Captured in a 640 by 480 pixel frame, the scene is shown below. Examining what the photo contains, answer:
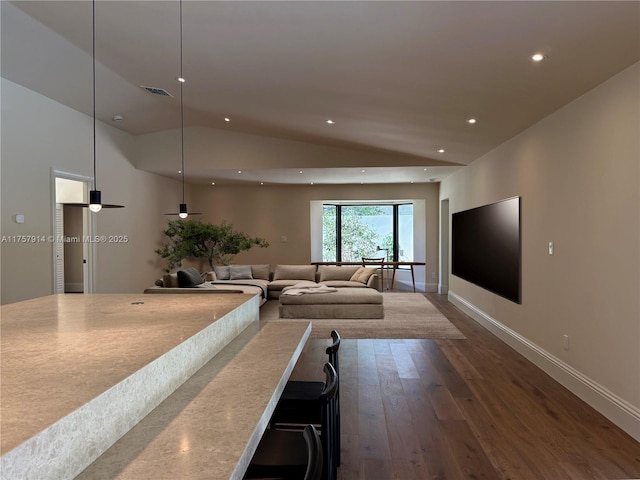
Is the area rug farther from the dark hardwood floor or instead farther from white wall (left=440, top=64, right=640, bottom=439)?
white wall (left=440, top=64, right=640, bottom=439)

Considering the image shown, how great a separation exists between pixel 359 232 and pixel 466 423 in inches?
343

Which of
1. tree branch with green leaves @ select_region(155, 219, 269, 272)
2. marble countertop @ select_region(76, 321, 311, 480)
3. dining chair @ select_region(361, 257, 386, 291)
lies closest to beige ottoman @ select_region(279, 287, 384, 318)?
tree branch with green leaves @ select_region(155, 219, 269, 272)

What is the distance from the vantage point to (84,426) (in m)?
1.05

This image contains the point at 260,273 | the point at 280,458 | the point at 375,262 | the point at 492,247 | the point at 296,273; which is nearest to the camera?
the point at 280,458

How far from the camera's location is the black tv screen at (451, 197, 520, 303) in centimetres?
484

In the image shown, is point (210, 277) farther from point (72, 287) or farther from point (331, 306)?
point (72, 287)

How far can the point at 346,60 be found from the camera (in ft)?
11.2

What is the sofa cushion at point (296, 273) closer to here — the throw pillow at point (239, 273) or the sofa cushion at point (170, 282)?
the throw pillow at point (239, 273)

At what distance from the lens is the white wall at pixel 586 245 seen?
2.84 meters

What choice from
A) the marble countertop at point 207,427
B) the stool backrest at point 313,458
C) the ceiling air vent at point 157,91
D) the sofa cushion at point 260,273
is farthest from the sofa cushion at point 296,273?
the stool backrest at point 313,458

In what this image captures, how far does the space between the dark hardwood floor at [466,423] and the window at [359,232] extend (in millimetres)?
6859

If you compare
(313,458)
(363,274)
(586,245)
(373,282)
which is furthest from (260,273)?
(313,458)

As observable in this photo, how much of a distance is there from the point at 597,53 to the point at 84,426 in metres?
3.28

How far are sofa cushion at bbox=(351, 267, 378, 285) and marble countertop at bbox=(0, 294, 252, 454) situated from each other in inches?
210
